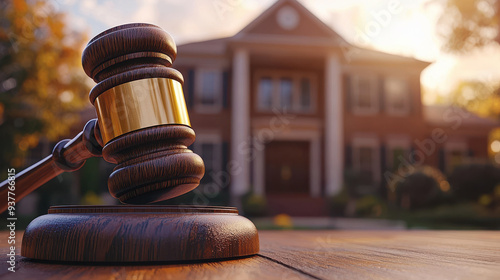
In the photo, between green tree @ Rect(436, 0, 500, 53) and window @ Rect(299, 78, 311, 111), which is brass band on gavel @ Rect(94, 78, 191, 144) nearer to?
window @ Rect(299, 78, 311, 111)

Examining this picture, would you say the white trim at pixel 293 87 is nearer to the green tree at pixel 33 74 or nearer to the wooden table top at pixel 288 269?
the green tree at pixel 33 74

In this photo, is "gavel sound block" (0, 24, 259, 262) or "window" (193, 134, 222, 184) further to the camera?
"window" (193, 134, 222, 184)

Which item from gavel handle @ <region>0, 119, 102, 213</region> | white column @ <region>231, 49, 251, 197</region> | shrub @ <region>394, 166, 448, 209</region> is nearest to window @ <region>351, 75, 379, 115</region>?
shrub @ <region>394, 166, 448, 209</region>

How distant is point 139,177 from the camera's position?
3.05 ft

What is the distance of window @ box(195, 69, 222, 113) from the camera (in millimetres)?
16359

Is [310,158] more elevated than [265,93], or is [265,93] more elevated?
[265,93]

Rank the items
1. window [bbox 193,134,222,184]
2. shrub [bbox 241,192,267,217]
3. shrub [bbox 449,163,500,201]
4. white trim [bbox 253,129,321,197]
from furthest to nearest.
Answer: white trim [bbox 253,129,321,197], window [bbox 193,134,222,184], shrub [bbox 449,163,500,201], shrub [bbox 241,192,267,217]

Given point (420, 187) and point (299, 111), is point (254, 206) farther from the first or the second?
point (420, 187)

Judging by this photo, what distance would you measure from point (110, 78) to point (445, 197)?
14.7 metres

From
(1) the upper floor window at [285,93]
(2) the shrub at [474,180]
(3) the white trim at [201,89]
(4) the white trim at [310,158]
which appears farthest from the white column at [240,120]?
(2) the shrub at [474,180]

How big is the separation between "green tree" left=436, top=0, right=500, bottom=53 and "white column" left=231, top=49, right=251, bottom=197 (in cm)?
784

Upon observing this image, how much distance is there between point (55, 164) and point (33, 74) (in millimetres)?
12493

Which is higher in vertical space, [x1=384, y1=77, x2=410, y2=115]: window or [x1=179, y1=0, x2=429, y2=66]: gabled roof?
[x1=179, y1=0, x2=429, y2=66]: gabled roof

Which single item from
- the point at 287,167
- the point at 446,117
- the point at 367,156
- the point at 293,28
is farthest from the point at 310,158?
the point at 446,117
